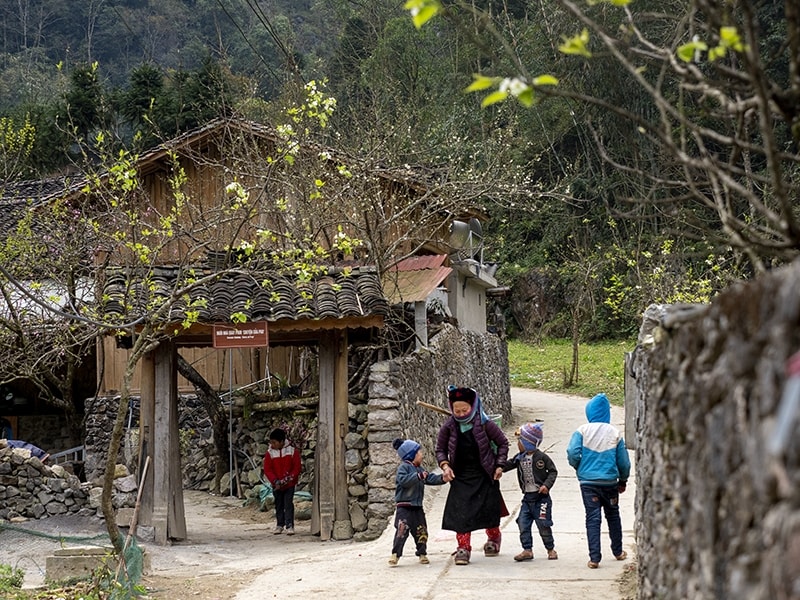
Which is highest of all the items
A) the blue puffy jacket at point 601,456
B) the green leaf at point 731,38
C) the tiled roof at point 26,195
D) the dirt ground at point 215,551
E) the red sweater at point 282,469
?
the tiled roof at point 26,195

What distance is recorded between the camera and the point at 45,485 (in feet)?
47.9

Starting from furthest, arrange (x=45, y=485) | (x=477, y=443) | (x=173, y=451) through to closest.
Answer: (x=45, y=485)
(x=173, y=451)
(x=477, y=443)

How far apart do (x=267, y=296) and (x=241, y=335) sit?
63cm

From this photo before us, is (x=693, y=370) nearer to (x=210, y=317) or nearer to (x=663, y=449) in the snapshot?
(x=663, y=449)

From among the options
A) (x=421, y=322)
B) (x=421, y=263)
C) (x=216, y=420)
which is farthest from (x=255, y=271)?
(x=216, y=420)

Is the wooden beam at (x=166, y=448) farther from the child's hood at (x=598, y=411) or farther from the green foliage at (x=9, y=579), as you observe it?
the child's hood at (x=598, y=411)

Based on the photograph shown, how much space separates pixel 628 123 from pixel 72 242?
1940 centimetres

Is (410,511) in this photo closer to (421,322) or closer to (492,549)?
(492,549)

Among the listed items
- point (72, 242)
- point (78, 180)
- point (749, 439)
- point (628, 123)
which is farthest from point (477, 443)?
point (628, 123)

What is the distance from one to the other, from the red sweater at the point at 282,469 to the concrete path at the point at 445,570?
4.13 ft

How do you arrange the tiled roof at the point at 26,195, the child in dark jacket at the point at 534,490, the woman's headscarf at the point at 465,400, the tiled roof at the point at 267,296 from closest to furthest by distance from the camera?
the child in dark jacket at the point at 534,490 < the woman's headscarf at the point at 465,400 < the tiled roof at the point at 267,296 < the tiled roof at the point at 26,195

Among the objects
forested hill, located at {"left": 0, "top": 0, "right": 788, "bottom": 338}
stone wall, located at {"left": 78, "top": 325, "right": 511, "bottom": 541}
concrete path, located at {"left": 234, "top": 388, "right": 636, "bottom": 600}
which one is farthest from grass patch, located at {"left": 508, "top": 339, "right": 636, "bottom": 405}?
concrete path, located at {"left": 234, "top": 388, "right": 636, "bottom": 600}

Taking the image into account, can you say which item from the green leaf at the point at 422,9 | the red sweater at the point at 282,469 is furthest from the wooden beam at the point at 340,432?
the green leaf at the point at 422,9

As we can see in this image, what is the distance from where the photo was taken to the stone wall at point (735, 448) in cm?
228
